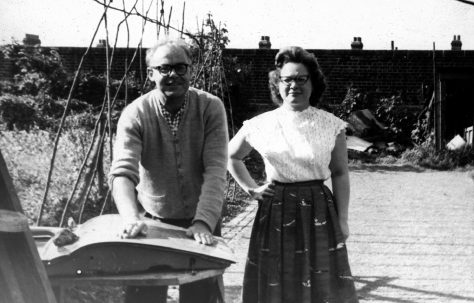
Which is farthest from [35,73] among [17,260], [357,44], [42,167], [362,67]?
[17,260]

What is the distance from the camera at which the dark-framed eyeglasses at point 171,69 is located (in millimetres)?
2668

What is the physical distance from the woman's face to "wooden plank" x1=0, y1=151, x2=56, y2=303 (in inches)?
60.3

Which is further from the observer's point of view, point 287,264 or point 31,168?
point 31,168

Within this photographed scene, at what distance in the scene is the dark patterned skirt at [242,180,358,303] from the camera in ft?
9.52

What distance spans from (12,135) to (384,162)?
836cm

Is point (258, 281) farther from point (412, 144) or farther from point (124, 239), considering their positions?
point (412, 144)

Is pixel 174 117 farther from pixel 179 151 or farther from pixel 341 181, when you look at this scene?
pixel 341 181

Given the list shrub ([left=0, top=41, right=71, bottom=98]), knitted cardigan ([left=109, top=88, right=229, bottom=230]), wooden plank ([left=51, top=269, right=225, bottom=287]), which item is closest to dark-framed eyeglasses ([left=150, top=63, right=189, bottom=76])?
knitted cardigan ([left=109, top=88, right=229, bottom=230])

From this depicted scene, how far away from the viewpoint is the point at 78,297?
3928mm

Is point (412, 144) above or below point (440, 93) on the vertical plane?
below

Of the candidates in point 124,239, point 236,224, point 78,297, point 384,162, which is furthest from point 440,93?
point 124,239

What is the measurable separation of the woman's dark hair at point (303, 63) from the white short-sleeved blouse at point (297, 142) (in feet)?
0.34

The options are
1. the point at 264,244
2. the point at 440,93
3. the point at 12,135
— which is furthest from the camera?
the point at 440,93

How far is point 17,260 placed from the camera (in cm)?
178
